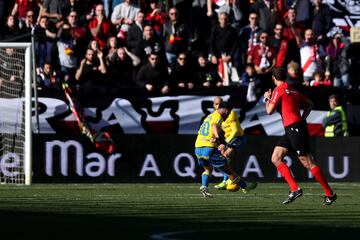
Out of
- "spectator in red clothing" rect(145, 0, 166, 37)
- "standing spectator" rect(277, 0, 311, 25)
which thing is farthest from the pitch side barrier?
"standing spectator" rect(277, 0, 311, 25)

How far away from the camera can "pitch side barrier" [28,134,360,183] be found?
907 inches

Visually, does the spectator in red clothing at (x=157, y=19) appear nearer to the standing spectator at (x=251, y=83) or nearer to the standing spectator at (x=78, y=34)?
the standing spectator at (x=78, y=34)

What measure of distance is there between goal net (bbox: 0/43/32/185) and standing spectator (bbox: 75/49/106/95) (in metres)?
1.39

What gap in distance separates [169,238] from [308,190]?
10.7 m

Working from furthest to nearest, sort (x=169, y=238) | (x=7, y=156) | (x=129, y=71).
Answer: (x=129, y=71), (x=7, y=156), (x=169, y=238)

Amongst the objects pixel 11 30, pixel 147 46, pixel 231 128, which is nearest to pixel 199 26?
pixel 147 46

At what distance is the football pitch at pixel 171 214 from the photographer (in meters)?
10.7

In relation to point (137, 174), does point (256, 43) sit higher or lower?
higher

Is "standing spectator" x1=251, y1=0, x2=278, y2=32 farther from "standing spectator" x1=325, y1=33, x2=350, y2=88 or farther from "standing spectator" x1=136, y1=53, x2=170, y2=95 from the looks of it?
"standing spectator" x1=136, y1=53, x2=170, y2=95

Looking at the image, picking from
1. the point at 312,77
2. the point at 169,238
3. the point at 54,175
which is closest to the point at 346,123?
the point at 312,77

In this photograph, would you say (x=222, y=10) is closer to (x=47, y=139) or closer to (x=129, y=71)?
(x=129, y=71)

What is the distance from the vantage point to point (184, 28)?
82.5ft

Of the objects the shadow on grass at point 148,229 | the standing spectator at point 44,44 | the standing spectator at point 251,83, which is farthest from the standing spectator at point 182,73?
the shadow on grass at point 148,229

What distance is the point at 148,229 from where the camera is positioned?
11047 millimetres
